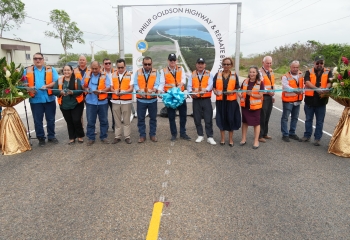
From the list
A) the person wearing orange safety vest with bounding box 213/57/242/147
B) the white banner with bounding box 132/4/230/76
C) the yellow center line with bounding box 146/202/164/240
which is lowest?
the yellow center line with bounding box 146/202/164/240

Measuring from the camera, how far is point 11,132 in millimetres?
5730

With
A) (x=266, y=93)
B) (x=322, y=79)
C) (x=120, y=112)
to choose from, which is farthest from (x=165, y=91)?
(x=322, y=79)

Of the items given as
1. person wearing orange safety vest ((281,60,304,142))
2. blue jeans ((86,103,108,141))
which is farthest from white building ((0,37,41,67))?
person wearing orange safety vest ((281,60,304,142))

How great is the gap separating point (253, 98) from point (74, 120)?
3906mm

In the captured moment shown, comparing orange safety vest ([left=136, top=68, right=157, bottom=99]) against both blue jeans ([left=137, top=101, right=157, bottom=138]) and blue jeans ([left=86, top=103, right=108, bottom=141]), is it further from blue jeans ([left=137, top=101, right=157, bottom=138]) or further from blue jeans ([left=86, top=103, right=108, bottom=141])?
blue jeans ([left=86, top=103, right=108, bottom=141])

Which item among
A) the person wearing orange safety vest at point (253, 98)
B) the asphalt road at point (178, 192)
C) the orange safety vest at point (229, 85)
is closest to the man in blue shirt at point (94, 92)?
the asphalt road at point (178, 192)

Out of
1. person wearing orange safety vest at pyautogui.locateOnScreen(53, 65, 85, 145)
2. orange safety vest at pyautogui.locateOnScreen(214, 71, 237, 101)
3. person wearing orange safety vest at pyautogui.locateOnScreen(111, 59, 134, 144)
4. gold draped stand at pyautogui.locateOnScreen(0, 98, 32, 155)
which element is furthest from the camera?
person wearing orange safety vest at pyautogui.locateOnScreen(111, 59, 134, 144)

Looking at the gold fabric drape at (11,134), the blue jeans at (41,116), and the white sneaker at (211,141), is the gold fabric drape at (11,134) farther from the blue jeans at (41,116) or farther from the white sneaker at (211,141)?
the white sneaker at (211,141)

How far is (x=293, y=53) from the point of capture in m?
34.3

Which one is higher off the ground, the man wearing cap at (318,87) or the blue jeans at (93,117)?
the man wearing cap at (318,87)

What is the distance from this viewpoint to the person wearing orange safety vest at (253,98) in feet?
19.1

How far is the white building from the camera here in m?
33.9

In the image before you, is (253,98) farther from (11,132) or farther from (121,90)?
(11,132)

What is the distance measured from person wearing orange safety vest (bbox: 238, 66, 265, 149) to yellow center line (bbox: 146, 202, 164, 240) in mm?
3102
